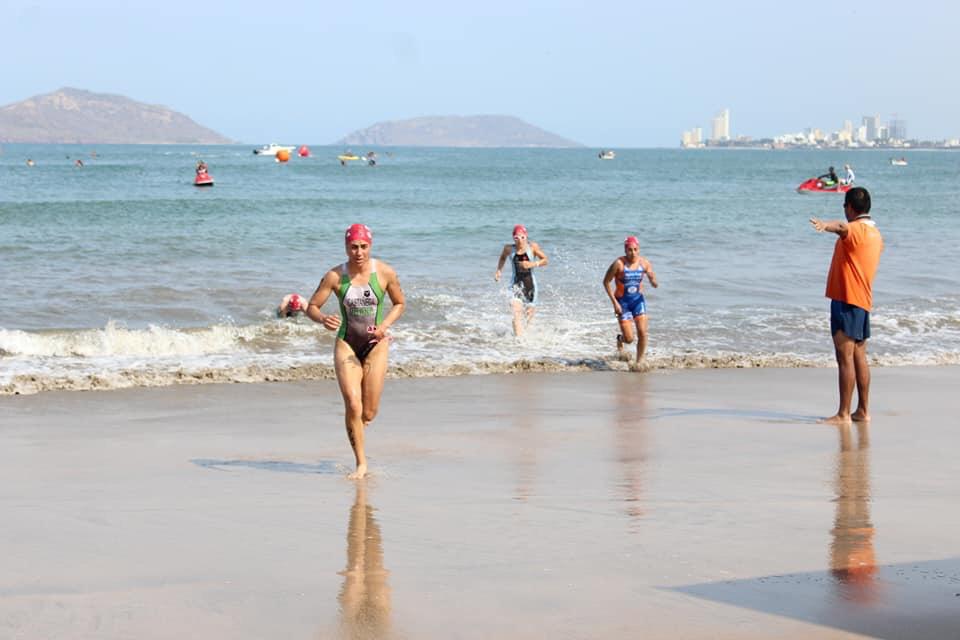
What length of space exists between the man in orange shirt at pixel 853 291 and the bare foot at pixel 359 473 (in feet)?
12.5

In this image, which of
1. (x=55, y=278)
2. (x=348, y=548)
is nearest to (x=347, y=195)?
(x=55, y=278)

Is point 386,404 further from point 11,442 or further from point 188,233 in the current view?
point 188,233

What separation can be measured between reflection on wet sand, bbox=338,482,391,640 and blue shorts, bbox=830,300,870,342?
4431 millimetres

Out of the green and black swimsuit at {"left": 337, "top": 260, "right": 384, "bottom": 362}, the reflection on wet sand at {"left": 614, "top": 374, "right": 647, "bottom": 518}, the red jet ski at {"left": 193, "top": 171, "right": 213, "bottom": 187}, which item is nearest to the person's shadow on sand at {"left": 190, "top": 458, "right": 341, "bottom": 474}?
the green and black swimsuit at {"left": 337, "top": 260, "right": 384, "bottom": 362}

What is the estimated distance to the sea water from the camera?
1327 cm

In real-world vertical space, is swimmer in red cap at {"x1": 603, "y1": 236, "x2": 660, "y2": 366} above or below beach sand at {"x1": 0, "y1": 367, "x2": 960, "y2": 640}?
above

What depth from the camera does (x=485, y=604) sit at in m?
4.87

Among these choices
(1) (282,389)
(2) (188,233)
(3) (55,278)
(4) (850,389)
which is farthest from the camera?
(2) (188,233)

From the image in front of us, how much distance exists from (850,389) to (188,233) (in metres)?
21.0

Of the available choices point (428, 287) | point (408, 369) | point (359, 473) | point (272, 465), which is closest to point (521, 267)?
point (408, 369)

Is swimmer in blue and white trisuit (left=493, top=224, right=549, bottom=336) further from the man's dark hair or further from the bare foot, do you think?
the bare foot

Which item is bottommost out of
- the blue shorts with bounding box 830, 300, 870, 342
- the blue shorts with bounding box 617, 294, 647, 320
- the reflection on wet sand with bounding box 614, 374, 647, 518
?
the reflection on wet sand with bounding box 614, 374, 647, 518

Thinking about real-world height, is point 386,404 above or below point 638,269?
below

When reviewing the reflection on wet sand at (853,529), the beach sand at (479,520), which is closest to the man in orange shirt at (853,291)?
the beach sand at (479,520)
